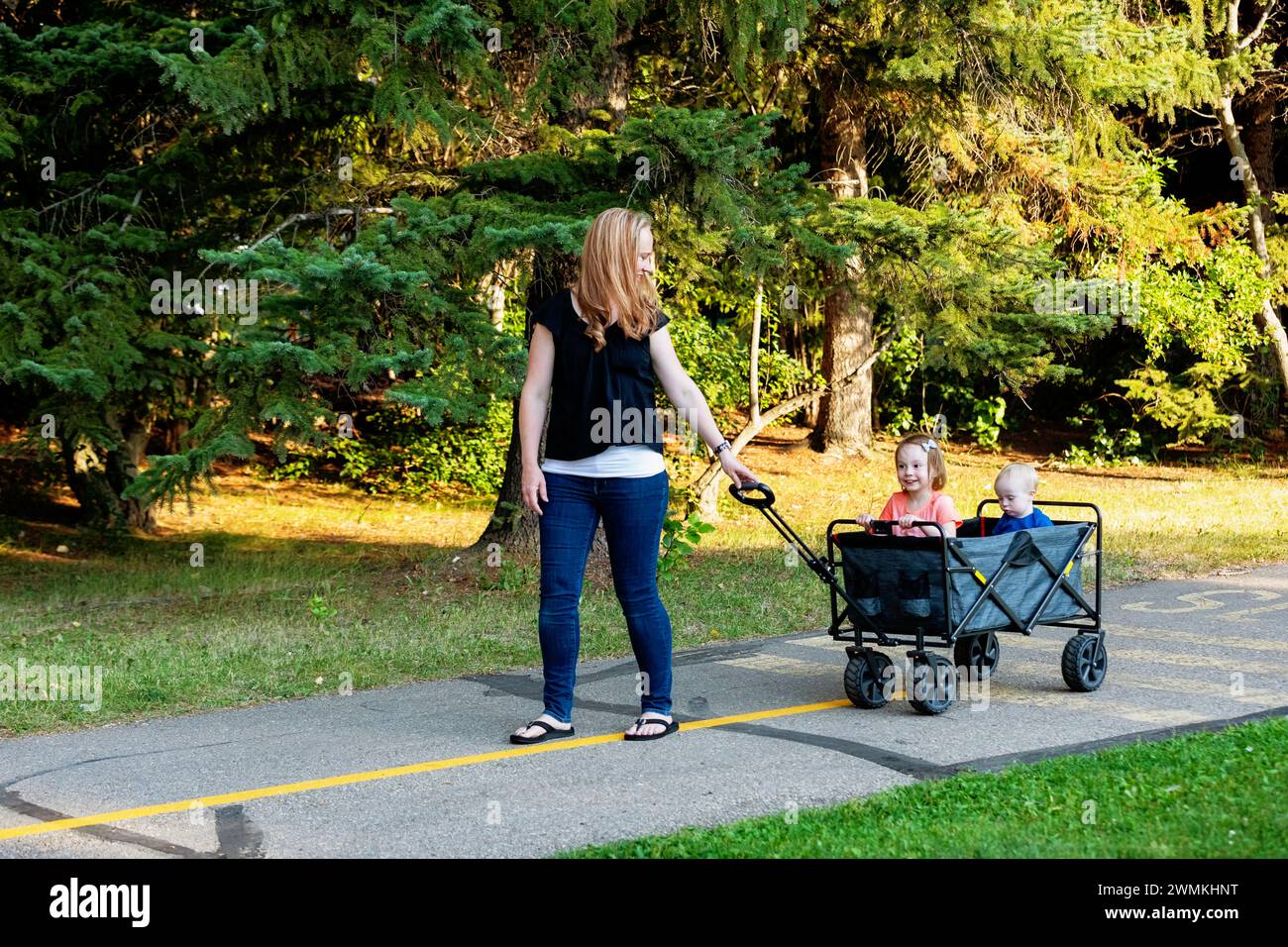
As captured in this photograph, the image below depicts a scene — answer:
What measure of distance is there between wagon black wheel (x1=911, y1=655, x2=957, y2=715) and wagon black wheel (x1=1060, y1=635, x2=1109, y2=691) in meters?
0.81

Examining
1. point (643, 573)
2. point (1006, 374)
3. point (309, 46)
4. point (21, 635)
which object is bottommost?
point (21, 635)

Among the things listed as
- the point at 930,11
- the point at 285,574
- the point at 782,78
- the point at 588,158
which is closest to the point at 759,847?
the point at 588,158

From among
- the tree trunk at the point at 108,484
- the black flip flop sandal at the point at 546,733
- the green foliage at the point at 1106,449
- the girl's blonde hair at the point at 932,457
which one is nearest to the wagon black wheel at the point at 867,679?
the girl's blonde hair at the point at 932,457

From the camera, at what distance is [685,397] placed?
6.17 meters

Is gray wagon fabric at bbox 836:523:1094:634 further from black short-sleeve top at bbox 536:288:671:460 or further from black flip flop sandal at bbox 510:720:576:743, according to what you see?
black flip flop sandal at bbox 510:720:576:743

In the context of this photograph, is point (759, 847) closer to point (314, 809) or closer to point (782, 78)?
point (314, 809)

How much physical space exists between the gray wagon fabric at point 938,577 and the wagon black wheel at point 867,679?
0.21 m

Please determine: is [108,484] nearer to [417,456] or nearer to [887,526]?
[417,456]

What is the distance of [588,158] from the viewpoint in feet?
31.6

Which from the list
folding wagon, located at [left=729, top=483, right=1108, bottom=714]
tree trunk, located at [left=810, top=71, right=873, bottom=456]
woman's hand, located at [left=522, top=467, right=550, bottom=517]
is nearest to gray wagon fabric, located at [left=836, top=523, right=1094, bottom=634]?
folding wagon, located at [left=729, top=483, right=1108, bottom=714]

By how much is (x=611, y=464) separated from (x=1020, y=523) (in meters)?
2.33

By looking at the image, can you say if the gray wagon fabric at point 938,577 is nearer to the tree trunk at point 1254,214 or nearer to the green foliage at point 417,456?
the green foliage at point 417,456

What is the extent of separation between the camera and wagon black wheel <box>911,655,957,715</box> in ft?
21.2

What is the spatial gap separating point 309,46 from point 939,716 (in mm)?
5876
